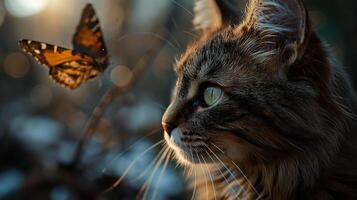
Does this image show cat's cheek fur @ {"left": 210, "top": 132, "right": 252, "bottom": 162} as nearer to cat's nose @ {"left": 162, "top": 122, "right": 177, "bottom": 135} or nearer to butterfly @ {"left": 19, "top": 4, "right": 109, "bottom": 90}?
cat's nose @ {"left": 162, "top": 122, "right": 177, "bottom": 135}

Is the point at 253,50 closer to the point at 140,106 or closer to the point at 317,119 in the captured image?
the point at 317,119

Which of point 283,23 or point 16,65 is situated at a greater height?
point 16,65

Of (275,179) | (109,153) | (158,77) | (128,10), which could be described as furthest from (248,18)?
(158,77)

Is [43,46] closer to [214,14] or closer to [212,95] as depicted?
[212,95]

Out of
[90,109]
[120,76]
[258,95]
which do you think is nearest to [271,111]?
[258,95]

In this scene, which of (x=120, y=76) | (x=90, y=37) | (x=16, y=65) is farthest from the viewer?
(x=16, y=65)

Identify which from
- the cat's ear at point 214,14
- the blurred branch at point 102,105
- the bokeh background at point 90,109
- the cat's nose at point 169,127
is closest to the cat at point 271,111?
the cat's nose at point 169,127

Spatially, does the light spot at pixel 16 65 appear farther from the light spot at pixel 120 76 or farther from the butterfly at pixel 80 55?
the butterfly at pixel 80 55
